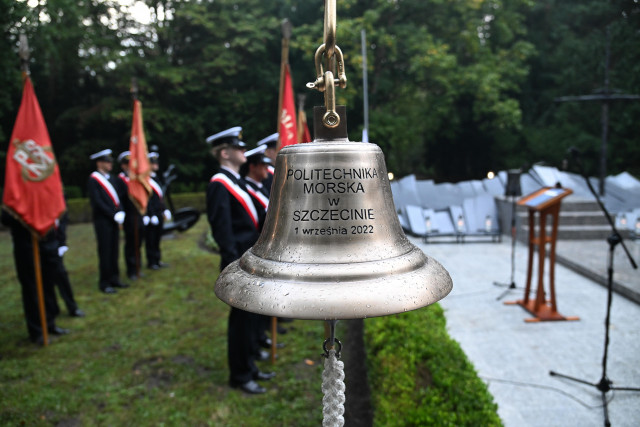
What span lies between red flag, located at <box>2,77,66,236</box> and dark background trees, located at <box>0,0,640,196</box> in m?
12.7

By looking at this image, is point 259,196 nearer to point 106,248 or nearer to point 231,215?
point 231,215

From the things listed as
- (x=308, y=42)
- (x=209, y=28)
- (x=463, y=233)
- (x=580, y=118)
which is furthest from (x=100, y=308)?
(x=580, y=118)

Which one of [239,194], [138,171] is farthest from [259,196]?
[138,171]

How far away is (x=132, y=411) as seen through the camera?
4031 millimetres

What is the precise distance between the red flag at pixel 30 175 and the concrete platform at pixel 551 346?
4.85m

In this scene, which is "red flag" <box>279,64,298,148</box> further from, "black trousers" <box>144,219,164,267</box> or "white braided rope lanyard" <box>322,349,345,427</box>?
"black trousers" <box>144,219,164,267</box>

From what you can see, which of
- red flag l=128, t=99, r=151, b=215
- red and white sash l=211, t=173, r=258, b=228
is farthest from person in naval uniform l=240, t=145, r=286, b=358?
red flag l=128, t=99, r=151, b=215

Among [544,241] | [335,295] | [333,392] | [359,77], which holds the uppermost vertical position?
[359,77]

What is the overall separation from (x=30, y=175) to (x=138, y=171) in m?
3.18

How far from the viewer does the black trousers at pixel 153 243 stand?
9.41 meters

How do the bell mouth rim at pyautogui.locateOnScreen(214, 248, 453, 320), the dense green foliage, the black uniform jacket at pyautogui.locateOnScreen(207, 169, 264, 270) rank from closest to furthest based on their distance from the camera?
1. the bell mouth rim at pyautogui.locateOnScreen(214, 248, 453, 320)
2. the dense green foliage
3. the black uniform jacket at pyautogui.locateOnScreen(207, 169, 264, 270)

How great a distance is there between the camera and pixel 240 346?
4.26 metres

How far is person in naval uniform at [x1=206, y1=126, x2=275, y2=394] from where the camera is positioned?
4.09 m

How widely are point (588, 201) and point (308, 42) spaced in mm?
10865
